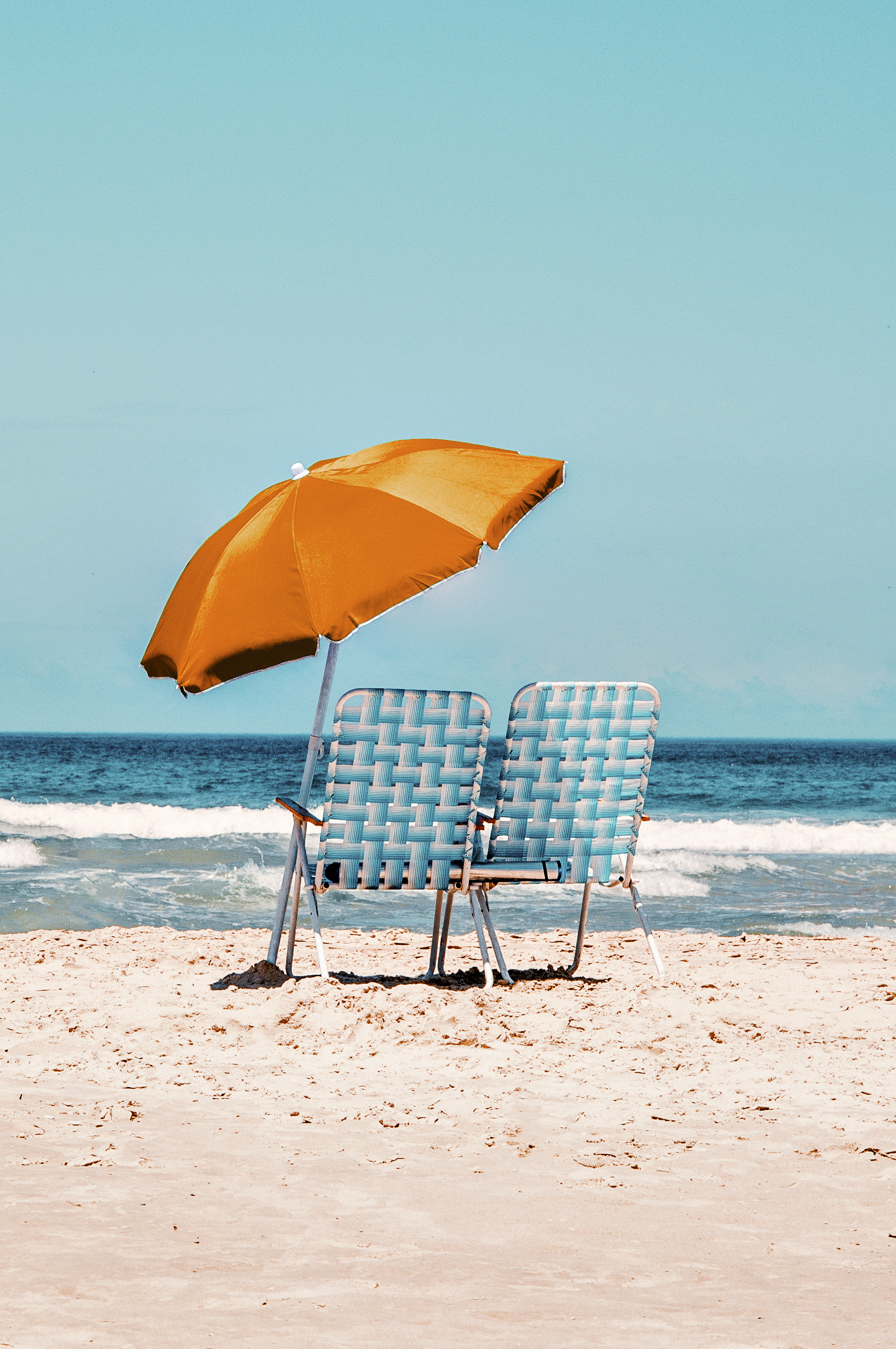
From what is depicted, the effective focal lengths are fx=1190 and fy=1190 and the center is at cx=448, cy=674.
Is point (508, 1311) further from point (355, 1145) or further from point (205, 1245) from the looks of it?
point (355, 1145)

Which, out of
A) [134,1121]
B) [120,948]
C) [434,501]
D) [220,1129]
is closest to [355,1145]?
[220,1129]

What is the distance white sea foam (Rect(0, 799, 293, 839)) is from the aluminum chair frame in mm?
13280

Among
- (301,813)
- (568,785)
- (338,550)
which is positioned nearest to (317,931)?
(301,813)

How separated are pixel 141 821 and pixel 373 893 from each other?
537 inches

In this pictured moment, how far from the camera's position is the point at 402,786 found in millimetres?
5074

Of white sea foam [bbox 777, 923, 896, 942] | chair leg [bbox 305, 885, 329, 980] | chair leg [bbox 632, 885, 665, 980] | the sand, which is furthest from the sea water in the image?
chair leg [bbox 632, 885, 665, 980]

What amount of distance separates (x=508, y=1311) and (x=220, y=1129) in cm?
144

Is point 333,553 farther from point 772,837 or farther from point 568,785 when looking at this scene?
point 772,837

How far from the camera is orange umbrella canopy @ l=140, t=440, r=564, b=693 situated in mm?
4766

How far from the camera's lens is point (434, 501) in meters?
5.09

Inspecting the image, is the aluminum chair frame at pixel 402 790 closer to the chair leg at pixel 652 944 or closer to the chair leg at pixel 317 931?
the chair leg at pixel 317 931

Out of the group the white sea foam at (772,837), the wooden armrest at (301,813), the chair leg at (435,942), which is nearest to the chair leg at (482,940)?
the chair leg at (435,942)

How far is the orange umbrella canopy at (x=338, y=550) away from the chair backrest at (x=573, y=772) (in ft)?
2.59

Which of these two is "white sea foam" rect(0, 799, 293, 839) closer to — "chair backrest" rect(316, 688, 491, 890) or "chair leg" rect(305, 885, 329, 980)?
"chair leg" rect(305, 885, 329, 980)
